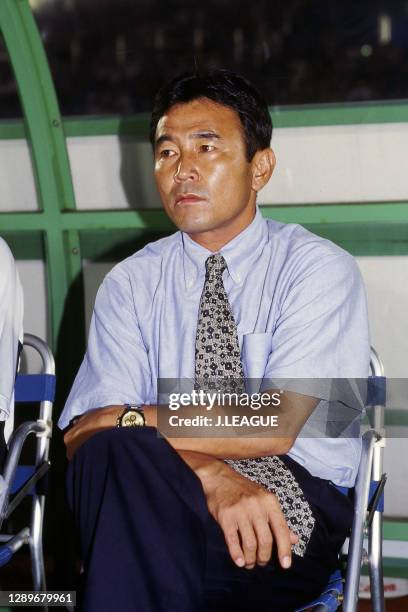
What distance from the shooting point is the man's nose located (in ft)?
9.69

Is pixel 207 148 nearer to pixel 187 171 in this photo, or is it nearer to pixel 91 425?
pixel 187 171

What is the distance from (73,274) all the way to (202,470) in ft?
6.08

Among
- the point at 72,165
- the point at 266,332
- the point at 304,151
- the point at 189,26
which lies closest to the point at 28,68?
the point at 72,165

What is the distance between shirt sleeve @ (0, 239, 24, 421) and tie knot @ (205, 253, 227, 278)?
26.2 inches

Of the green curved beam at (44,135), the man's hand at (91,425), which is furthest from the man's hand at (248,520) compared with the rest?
the green curved beam at (44,135)

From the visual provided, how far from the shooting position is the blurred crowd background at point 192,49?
17125mm

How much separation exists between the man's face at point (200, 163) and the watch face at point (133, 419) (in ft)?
2.20

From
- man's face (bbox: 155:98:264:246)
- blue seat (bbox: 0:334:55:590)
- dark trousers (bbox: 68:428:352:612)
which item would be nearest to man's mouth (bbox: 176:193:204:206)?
man's face (bbox: 155:98:264:246)

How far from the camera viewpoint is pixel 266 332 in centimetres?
290

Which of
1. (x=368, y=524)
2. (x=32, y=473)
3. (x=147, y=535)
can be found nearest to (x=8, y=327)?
(x=32, y=473)

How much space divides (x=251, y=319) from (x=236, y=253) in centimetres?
24

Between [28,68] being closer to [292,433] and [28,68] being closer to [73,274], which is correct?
[73,274]

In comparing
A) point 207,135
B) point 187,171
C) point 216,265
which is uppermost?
point 207,135

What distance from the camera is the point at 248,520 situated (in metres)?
2.32
